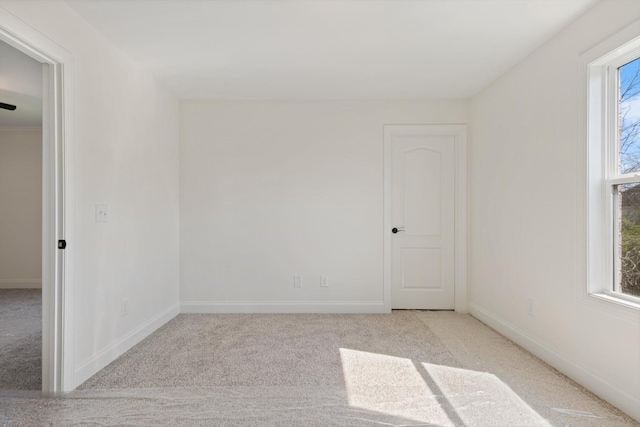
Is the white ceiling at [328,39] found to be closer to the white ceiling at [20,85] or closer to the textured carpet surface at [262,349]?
the white ceiling at [20,85]

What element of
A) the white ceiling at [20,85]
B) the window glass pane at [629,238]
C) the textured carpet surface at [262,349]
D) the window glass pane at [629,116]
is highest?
the white ceiling at [20,85]

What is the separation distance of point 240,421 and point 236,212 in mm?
2457

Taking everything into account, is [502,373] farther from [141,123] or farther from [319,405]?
[141,123]

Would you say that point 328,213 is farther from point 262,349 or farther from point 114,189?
point 114,189

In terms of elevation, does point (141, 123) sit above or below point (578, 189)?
above

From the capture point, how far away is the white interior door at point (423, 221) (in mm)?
4078

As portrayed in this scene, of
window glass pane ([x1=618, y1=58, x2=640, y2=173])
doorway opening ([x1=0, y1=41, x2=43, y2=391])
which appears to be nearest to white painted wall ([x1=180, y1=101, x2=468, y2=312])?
window glass pane ([x1=618, y1=58, x2=640, y2=173])

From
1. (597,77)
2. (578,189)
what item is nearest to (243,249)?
(578,189)

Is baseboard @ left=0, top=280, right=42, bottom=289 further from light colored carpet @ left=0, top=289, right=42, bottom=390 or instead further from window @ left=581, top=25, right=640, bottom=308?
window @ left=581, top=25, right=640, bottom=308

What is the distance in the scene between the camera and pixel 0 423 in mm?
1865

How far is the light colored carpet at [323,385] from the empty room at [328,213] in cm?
2

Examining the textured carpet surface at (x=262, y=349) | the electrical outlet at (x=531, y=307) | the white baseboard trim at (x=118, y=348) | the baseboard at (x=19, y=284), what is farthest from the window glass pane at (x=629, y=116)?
the baseboard at (x=19, y=284)

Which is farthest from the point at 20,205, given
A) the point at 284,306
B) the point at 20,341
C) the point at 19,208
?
the point at 284,306

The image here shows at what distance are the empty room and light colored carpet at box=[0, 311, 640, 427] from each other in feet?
0.06
